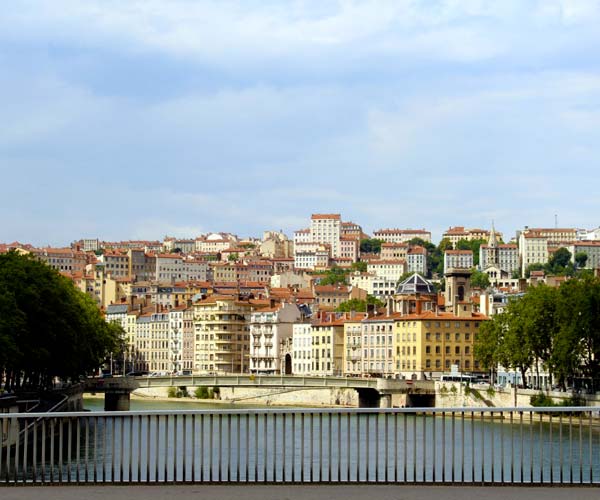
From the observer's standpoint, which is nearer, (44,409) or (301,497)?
(301,497)

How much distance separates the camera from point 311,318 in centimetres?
15362

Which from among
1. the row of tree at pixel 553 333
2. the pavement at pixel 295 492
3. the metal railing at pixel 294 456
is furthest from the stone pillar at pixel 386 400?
the pavement at pixel 295 492

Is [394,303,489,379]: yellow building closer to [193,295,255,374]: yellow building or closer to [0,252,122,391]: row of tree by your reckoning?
[193,295,255,374]: yellow building

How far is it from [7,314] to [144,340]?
132386 millimetres

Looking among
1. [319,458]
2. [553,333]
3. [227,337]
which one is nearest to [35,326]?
[553,333]

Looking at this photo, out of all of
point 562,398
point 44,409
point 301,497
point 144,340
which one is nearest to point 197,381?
point 562,398

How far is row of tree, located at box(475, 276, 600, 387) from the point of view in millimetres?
78625

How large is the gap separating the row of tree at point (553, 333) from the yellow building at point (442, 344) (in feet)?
72.6

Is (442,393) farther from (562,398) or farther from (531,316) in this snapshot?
(562,398)

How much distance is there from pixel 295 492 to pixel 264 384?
226ft

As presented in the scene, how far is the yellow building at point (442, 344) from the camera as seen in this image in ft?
396

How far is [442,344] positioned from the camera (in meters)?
121

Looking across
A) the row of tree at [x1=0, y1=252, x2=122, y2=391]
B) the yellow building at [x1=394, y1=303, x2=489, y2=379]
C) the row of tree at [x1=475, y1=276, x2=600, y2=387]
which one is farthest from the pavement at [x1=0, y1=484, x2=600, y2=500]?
the yellow building at [x1=394, y1=303, x2=489, y2=379]

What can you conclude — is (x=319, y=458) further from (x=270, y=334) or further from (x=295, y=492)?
(x=270, y=334)
